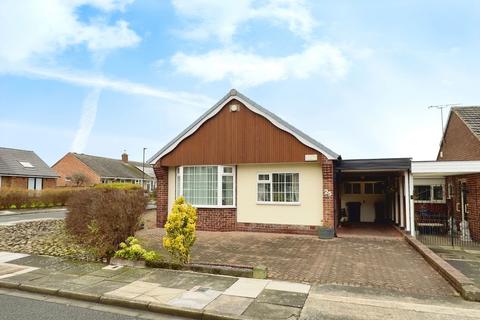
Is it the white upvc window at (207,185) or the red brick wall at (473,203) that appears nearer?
the red brick wall at (473,203)

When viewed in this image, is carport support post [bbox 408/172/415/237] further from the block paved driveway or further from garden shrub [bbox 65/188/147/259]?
garden shrub [bbox 65/188/147/259]

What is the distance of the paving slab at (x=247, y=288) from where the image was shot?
6.23 m

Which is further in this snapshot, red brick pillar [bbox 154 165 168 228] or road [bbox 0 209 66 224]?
road [bbox 0 209 66 224]

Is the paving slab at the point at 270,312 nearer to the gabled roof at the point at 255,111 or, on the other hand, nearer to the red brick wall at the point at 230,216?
the red brick wall at the point at 230,216

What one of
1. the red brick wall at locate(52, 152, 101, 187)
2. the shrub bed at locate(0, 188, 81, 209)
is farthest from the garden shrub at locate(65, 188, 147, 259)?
the red brick wall at locate(52, 152, 101, 187)

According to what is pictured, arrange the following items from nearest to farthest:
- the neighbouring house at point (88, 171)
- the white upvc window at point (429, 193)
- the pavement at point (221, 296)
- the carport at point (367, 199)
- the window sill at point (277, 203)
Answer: the pavement at point (221, 296) → the window sill at point (277, 203) → the carport at point (367, 199) → the white upvc window at point (429, 193) → the neighbouring house at point (88, 171)

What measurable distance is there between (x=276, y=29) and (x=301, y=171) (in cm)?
543

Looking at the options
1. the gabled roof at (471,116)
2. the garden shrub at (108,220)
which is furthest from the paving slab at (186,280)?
the gabled roof at (471,116)

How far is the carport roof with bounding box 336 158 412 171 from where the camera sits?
12.9m

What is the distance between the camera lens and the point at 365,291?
20.8 feet

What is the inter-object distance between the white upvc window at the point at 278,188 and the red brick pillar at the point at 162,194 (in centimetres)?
434

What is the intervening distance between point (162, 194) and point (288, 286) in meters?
9.88

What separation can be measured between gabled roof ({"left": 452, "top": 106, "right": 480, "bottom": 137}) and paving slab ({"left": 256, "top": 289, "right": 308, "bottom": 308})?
1338 cm

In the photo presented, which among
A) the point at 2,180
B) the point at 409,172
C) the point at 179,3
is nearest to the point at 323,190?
the point at 409,172
